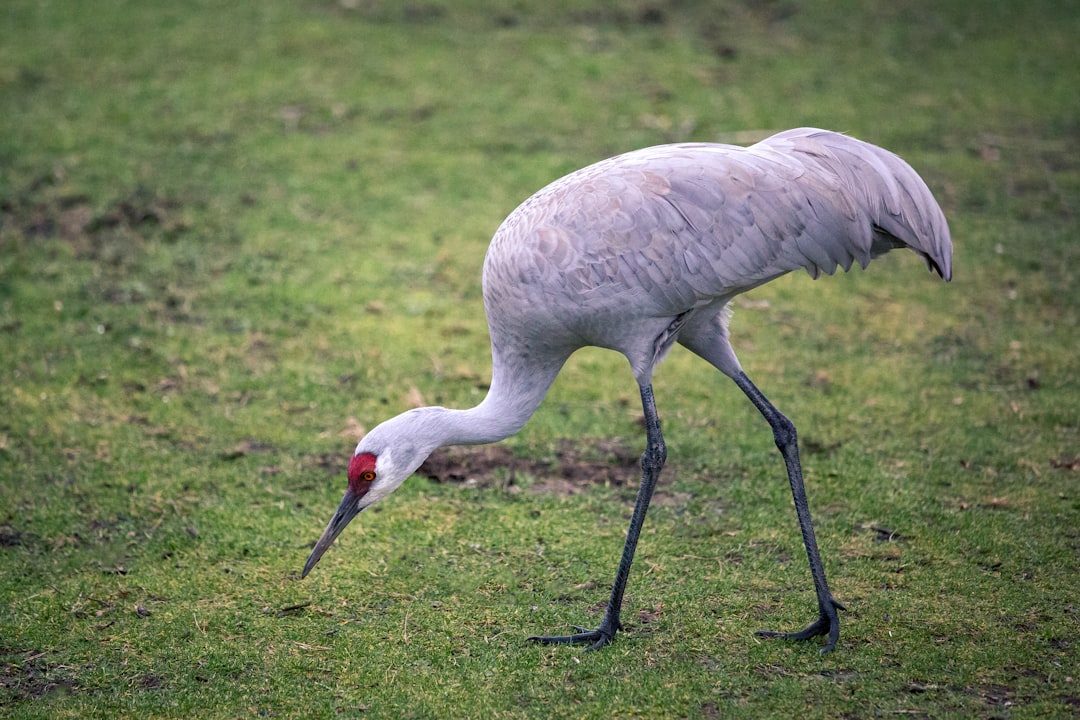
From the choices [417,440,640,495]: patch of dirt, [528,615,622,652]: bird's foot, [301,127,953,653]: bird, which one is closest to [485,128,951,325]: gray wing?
[301,127,953,653]: bird

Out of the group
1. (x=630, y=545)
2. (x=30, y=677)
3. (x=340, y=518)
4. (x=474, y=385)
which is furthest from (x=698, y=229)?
(x=30, y=677)

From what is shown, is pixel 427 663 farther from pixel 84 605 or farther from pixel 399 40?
pixel 399 40

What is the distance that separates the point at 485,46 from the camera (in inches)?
481

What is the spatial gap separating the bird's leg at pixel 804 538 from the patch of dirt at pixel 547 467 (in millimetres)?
1217

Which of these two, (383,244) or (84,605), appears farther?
(383,244)

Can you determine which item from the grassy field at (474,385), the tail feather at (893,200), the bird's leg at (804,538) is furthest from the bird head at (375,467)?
the tail feather at (893,200)

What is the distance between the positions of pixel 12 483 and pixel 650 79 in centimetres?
768

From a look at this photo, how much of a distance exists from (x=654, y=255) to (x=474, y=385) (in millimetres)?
2582

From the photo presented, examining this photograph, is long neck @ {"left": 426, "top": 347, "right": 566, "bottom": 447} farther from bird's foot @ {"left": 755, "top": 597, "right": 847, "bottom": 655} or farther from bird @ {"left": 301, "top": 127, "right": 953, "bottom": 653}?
bird's foot @ {"left": 755, "top": 597, "right": 847, "bottom": 655}

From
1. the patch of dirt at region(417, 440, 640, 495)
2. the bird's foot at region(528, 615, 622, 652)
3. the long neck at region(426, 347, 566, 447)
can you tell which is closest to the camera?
the bird's foot at region(528, 615, 622, 652)

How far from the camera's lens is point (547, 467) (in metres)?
6.39

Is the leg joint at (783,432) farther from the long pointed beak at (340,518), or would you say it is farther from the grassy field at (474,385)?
the long pointed beak at (340,518)

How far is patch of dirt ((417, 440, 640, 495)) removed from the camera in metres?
6.23

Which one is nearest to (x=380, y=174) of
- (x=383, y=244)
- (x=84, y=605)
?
(x=383, y=244)
